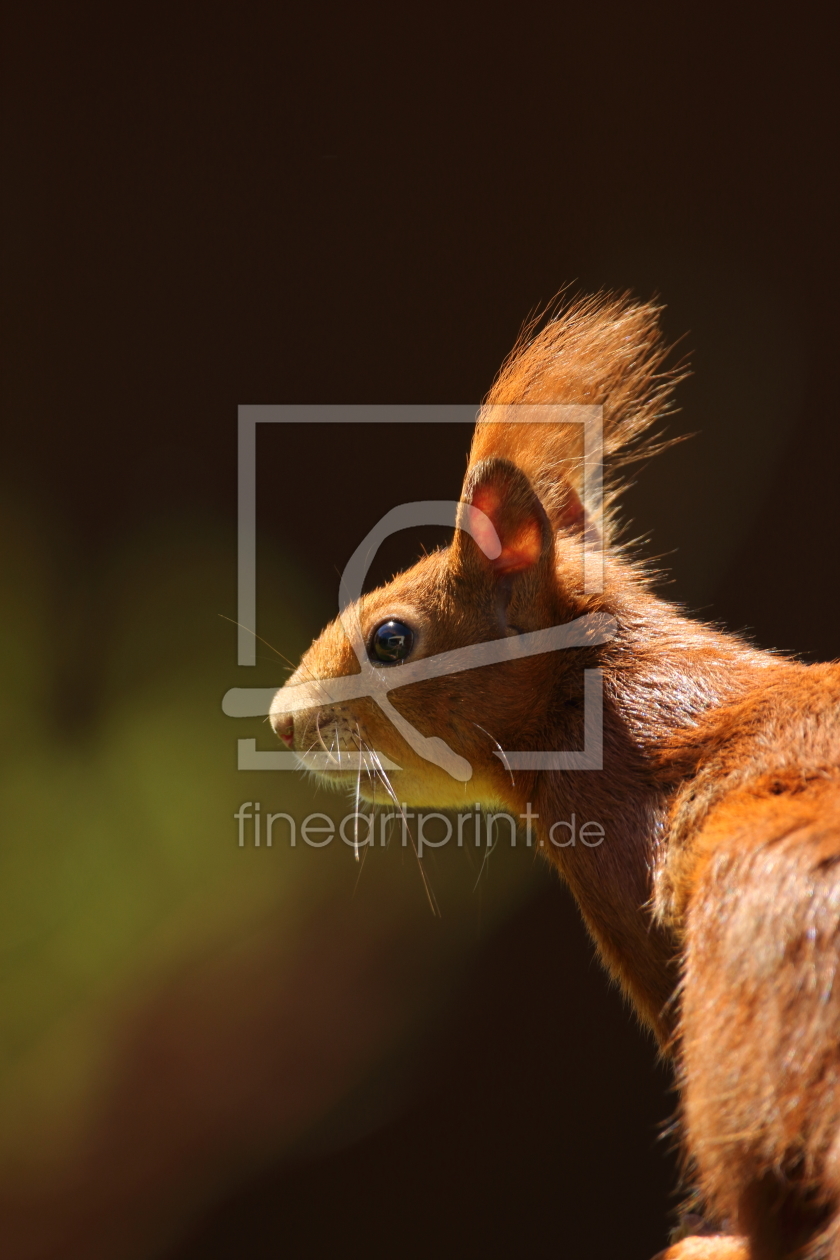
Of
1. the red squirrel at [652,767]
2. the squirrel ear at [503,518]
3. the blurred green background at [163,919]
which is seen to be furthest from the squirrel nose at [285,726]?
the blurred green background at [163,919]

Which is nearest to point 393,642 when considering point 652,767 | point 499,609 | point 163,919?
point 499,609

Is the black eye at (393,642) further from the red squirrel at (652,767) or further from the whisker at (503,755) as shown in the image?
the whisker at (503,755)

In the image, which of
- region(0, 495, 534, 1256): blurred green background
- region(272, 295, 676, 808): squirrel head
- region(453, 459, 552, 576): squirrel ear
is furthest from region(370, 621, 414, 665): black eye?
region(0, 495, 534, 1256): blurred green background

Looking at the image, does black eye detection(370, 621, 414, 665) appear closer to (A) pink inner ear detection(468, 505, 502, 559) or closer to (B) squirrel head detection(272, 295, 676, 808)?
(B) squirrel head detection(272, 295, 676, 808)

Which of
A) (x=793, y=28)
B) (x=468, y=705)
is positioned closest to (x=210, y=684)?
(x=468, y=705)

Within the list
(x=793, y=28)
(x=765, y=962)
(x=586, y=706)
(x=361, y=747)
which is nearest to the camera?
(x=765, y=962)

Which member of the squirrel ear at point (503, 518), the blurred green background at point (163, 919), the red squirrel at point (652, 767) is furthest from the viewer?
the blurred green background at point (163, 919)

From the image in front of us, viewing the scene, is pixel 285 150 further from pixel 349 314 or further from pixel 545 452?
pixel 545 452

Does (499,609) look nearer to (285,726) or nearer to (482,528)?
(482,528)
